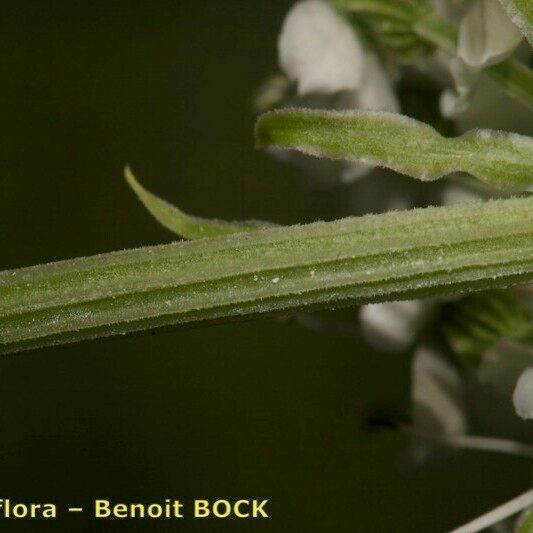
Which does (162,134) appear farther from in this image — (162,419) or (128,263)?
(128,263)

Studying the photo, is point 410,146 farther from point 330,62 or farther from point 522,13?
point 330,62

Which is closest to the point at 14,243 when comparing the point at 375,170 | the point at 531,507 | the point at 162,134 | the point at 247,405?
the point at 162,134

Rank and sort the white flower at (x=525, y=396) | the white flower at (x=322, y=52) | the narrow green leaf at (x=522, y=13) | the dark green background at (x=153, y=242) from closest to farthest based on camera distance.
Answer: the narrow green leaf at (x=522, y=13)
the white flower at (x=525, y=396)
the white flower at (x=322, y=52)
the dark green background at (x=153, y=242)

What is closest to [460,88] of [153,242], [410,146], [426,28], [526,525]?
[426,28]

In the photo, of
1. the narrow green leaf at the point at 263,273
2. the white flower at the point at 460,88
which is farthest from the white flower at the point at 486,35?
the narrow green leaf at the point at 263,273

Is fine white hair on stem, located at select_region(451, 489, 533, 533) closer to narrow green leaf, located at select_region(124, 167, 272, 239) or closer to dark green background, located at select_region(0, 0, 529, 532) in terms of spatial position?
narrow green leaf, located at select_region(124, 167, 272, 239)

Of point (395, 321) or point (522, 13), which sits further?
point (395, 321)

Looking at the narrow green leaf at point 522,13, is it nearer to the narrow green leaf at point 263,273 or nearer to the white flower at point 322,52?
the narrow green leaf at point 263,273
